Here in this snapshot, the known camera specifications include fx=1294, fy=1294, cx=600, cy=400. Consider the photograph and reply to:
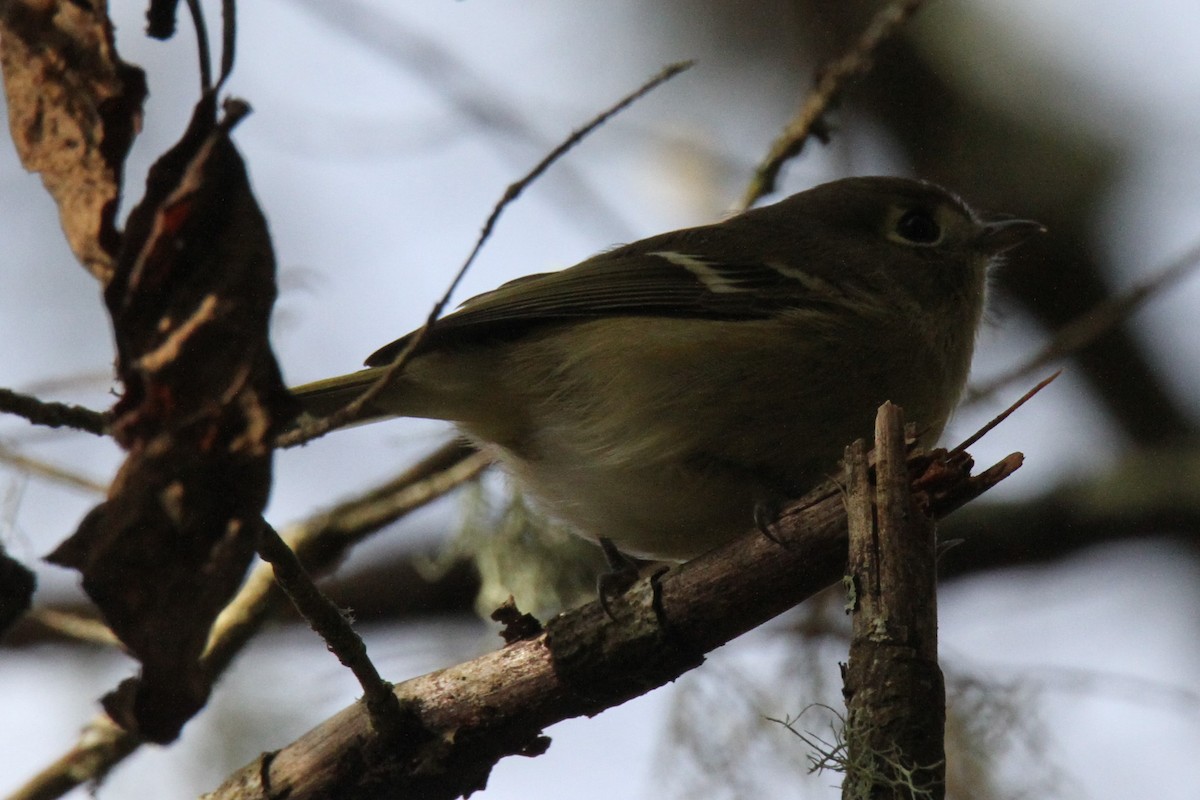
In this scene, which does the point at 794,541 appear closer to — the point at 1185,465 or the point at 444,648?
the point at 444,648

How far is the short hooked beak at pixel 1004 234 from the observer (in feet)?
16.3

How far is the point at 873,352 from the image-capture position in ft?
13.2

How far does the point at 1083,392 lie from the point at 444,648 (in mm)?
4047

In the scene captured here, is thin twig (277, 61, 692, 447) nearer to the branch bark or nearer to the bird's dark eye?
the branch bark

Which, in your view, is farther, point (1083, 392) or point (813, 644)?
point (1083, 392)

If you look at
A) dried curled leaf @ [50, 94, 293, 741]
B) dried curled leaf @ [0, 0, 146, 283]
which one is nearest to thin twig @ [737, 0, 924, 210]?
dried curled leaf @ [0, 0, 146, 283]

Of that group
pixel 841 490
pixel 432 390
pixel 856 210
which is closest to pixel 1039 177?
pixel 856 210

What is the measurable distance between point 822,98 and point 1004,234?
0.89 metres

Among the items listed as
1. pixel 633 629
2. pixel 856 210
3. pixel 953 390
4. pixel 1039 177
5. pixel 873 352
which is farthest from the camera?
pixel 1039 177

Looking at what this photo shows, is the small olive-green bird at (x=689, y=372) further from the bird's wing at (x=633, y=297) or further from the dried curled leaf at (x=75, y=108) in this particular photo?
the dried curled leaf at (x=75, y=108)

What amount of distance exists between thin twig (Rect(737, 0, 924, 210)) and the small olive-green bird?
1.96 feet

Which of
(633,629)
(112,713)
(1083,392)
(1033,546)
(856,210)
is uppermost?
(1083,392)

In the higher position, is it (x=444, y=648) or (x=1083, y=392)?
(x=1083, y=392)

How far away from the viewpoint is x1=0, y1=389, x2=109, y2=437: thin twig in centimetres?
205
